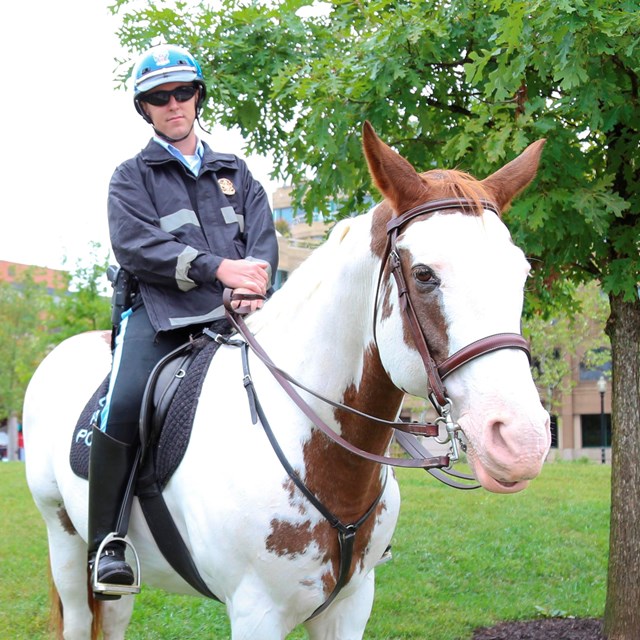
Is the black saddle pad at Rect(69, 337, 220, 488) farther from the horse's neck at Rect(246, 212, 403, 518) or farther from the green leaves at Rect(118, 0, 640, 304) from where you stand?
the green leaves at Rect(118, 0, 640, 304)

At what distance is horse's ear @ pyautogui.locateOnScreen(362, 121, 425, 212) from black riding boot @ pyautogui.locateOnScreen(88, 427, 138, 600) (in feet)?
5.10

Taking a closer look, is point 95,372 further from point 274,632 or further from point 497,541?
point 497,541

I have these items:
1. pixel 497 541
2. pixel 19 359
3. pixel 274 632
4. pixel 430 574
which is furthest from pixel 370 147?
pixel 19 359

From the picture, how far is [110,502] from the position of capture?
11.3 ft

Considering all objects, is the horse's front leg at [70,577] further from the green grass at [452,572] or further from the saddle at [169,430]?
the green grass at [452,572]

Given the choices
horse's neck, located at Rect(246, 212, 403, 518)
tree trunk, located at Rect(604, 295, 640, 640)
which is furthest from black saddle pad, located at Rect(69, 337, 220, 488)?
tree trunk, located at Rect(604, 295, 640, 640)

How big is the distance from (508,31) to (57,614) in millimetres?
4095

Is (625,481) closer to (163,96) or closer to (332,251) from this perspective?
(332,251)

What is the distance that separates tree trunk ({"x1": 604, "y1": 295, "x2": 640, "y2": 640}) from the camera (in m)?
5.91

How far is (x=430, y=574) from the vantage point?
25.8 feet

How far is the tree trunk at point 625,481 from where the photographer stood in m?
5.91

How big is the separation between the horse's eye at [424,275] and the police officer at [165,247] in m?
1.03

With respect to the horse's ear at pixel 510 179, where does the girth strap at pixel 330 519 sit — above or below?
below

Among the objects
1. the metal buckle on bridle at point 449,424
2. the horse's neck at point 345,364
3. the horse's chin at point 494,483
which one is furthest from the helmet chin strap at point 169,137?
the horse's chin at point 494,483
